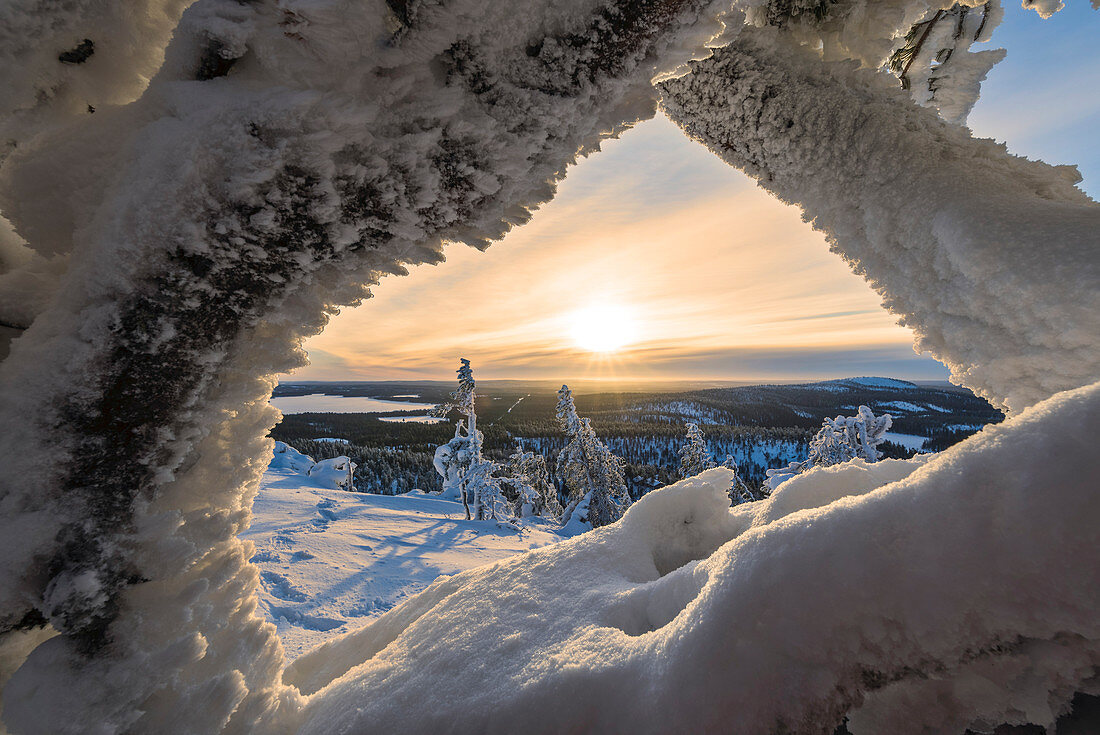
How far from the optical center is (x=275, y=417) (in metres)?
1.53

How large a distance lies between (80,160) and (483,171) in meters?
1.15

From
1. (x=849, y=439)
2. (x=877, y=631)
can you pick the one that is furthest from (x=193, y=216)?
(x=849, y=439)

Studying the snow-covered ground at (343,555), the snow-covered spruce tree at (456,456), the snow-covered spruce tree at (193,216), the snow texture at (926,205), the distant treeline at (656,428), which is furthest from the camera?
the distant treeline at (656,428)

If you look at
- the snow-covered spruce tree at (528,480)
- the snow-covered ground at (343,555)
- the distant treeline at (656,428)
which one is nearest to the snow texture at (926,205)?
the snow-covered ground at (343,555)

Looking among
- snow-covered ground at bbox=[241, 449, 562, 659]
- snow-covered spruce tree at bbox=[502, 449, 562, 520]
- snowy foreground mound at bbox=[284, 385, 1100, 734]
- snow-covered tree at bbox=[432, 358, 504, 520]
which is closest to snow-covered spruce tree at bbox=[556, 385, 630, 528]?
snow-covered spruce tree at bbox=[502, 449, 562, 520]

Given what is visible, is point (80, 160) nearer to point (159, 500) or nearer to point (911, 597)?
point (159, 500)

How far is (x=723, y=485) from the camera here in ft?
7.52

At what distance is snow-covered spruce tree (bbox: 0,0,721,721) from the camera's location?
1.04 m

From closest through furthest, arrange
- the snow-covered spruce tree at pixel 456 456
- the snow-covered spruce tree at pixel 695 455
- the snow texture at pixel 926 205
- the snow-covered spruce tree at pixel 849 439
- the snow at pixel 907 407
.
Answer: the snow texture at pixel 926 205
the snow-covered spruce tree at pixel 849 439
the snow-covered spruce tree at pixel 456 456
the snow-covered spruce tree at pixel 695 455
the snow at pixel 907 407

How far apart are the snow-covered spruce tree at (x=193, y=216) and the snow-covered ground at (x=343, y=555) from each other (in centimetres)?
157

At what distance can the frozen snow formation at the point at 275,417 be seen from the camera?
2.59ft

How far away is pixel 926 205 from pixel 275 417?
3385mm

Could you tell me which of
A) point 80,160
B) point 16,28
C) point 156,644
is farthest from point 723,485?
point 16,28

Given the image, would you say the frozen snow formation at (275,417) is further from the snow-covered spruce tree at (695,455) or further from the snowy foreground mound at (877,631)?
the snow-covered spruce tree at (695,455)
